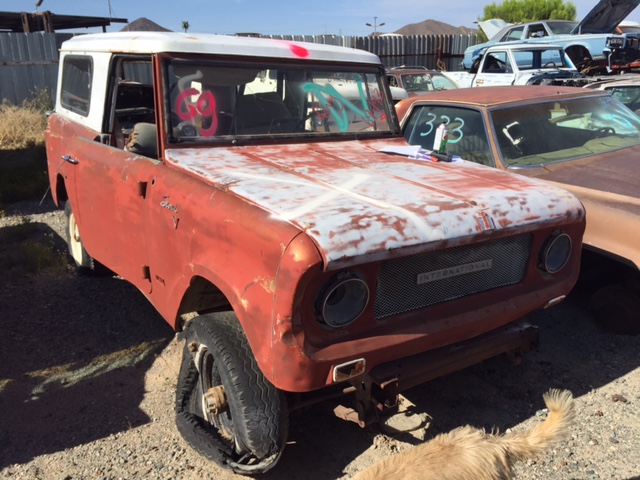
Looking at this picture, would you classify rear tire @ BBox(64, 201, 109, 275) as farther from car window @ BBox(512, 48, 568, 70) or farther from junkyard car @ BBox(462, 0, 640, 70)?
junkyard car @ BBox(462, 0, 640, 70)

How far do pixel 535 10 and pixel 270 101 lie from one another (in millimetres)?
38557

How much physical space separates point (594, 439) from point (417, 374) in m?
1.13

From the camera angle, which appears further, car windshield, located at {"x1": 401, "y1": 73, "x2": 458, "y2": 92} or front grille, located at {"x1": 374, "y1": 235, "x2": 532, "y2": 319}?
car windshield, located at {"x1": 401, "y1": 73, "x2": 458, "y2": 92}

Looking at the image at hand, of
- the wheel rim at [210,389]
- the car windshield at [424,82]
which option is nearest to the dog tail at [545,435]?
the wheel rim at [210,389]

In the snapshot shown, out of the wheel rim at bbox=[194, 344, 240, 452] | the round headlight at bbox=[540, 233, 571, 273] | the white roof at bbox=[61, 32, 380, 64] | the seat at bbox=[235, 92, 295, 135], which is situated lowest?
the wheel rim at bbox=[194, 344, 240, 452]

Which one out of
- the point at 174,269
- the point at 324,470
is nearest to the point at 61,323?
the point at 174,269

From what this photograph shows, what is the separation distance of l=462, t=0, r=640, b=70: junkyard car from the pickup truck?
4.16ft

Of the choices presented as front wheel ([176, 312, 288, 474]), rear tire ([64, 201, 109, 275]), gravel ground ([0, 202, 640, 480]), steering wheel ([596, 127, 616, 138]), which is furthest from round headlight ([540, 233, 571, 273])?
rear tire ([64, 201, 109, 275])

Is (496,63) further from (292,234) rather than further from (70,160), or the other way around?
(292,234)

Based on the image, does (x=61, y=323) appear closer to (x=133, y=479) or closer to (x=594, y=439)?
(x=133, y=479)

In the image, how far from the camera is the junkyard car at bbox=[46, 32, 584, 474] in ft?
7.50

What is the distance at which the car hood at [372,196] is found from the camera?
2.30 meters

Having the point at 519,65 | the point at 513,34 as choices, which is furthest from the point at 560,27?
the point at 519,65

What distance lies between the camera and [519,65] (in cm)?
1243
